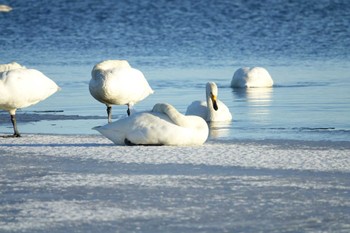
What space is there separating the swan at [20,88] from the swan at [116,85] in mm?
1193

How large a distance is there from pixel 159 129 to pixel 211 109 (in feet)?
12.9

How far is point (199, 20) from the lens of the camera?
42812 mm

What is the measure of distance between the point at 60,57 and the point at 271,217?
22.0 metres

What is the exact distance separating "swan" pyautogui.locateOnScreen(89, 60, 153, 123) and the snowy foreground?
248 cm

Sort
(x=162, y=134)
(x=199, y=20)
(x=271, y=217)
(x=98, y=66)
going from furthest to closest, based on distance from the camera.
→ (x=199, y=20)
(x=98, y=66)
(x=162, y=134)
(x=271, y=217)

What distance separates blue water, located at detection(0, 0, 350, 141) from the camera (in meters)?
14.0

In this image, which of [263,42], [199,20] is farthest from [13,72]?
[199,20]

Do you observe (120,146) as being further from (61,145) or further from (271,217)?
(271,217)

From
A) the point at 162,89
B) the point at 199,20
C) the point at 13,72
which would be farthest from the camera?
the point at 199,20

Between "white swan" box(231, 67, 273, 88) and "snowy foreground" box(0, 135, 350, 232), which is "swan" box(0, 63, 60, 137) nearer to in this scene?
"snowy foreground" box(0, 135, 350, 232)

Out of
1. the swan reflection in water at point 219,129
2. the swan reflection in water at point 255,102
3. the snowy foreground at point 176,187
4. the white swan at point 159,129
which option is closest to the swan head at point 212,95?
the swan reflection in water at point 219,129

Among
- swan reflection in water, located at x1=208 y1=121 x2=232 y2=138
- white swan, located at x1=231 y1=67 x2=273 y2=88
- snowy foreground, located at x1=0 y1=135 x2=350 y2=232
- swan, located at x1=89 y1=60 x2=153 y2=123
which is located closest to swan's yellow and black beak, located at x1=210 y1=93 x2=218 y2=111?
swan reflection in water, located at x1=208 y1=121 x2=232 y2=138

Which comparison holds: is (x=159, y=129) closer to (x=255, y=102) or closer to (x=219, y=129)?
(x=219, y=129)

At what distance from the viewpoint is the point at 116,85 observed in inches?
531
